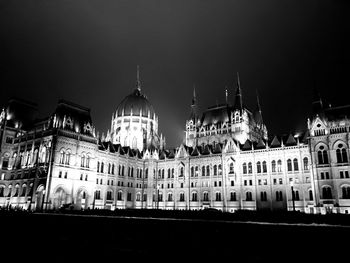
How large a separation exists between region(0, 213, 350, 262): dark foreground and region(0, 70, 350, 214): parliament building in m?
34.4

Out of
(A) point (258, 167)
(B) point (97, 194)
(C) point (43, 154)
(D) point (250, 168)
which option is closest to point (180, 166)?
(D) point (250, 168)

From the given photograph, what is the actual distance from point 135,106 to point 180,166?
36807 mm

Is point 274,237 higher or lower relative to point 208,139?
lower

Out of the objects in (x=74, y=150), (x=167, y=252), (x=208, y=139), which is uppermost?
(x=208, y=139)

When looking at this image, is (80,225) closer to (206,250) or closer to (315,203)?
(206,250)

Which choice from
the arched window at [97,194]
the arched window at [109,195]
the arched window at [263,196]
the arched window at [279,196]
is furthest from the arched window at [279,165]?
the arched window at [97,194]

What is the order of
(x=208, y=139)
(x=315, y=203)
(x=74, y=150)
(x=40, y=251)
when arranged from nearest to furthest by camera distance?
(x=40, y=251) < (x=315, y=203) < (x=74, y=150) < (x=208, y=139)

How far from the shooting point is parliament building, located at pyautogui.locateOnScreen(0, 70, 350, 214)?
59.6 metres

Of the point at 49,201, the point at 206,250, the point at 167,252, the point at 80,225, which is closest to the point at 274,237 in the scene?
the point at 206,250

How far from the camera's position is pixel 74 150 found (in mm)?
68250

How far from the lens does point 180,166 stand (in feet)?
273

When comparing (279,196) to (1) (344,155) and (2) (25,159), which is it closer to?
(1) (344,155)

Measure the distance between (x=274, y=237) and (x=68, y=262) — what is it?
41.6ft

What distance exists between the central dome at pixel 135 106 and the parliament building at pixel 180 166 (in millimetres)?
17720
